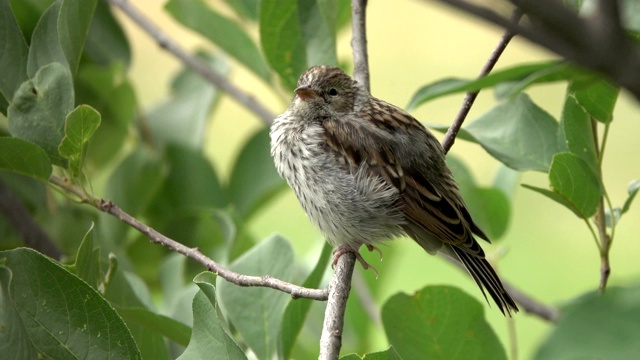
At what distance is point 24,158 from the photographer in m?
2.01

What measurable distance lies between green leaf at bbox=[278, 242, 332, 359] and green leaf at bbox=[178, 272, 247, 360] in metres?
0.37

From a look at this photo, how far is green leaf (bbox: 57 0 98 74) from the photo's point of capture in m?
2.05

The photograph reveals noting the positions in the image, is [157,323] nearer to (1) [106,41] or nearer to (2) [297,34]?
(2) [297,34]

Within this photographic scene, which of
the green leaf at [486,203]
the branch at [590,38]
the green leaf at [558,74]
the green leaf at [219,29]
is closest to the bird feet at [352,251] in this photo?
the green leaf at [486,203]

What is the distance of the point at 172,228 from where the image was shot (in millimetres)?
2814

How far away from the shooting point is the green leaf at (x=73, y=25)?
2.05 metres

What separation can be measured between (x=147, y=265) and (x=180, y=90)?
2.45 feet

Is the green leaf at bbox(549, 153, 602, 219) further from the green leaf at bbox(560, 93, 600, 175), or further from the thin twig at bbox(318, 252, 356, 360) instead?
the thin twig at bbox(318, 252, 356, 360)

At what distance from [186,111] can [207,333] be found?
1.70 m

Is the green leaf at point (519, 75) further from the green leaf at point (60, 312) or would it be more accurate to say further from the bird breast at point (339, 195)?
the bird breast at point (339, 195)

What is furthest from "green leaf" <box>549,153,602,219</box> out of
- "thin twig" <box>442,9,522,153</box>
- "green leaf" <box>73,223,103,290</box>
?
"green leaf" <box>73,223,103,290</box>

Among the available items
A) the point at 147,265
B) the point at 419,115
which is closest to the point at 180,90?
the point at 147,265

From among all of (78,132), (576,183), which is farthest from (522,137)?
(78,132)

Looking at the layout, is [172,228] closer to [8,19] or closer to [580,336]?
[8,19]
